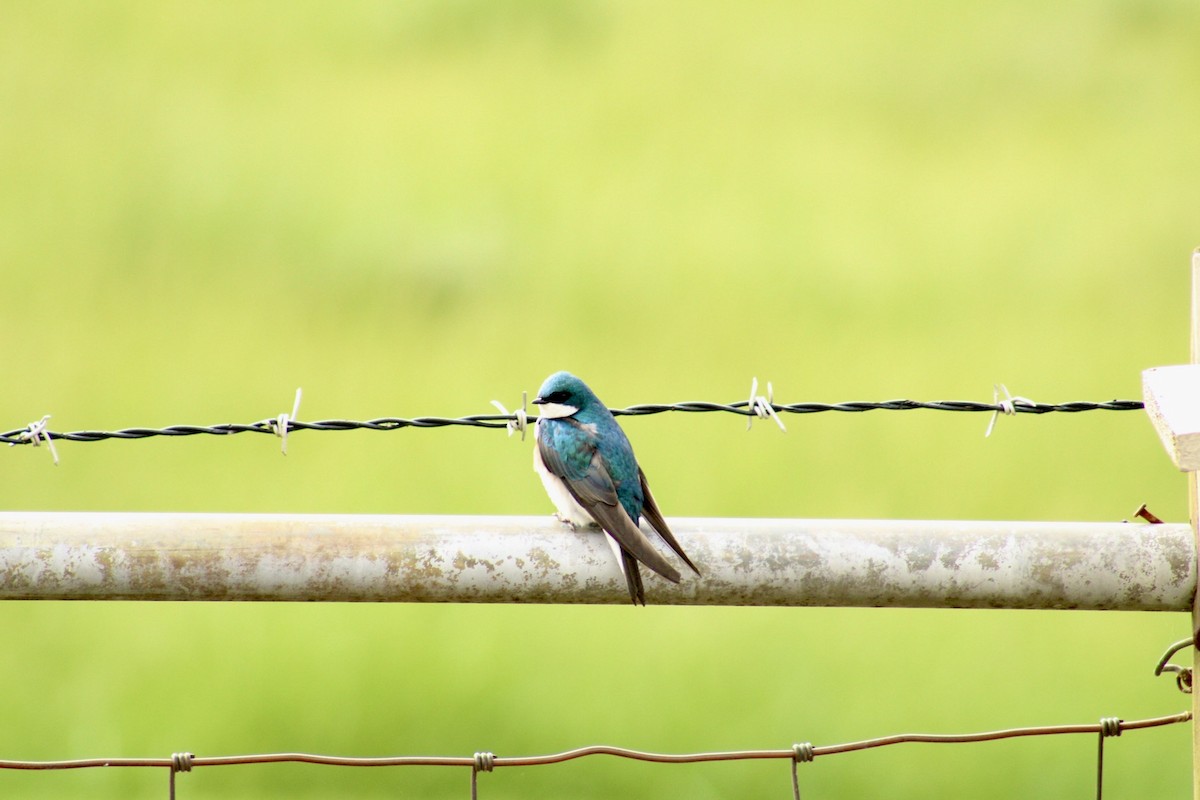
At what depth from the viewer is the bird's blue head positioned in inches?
142

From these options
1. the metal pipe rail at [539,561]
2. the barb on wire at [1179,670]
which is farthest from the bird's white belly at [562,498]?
the barb on wire at [1179,670]

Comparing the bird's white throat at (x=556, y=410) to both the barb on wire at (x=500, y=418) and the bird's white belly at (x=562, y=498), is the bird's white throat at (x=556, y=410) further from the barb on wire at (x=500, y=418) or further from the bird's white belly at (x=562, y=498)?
the barb on wire at (x=500, y=418)

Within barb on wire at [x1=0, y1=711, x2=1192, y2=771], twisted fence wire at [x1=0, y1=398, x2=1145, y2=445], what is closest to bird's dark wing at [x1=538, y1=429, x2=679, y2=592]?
twisted fence wire at [x1=0, y1=398, x2=1145, y2=445]

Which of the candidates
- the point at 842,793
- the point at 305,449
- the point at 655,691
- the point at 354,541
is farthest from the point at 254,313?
the point at 354,541

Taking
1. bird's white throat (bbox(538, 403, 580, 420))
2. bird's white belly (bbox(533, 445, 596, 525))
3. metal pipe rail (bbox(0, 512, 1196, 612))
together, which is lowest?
metal pipe rail (bbox(0, 512, 1196, 612))

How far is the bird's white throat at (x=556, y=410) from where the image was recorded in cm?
360

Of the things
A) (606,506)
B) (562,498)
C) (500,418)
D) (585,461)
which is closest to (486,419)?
(500,418)

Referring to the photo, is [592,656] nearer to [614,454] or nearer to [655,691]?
[655,691]

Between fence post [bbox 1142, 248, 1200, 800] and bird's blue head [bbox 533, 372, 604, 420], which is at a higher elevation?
bird's blue head [bbox 533, 372, 604, 420]

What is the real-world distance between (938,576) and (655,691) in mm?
7480

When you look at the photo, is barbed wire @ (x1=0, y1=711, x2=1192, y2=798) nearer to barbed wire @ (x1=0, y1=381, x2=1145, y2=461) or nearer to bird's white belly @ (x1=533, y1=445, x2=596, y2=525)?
barbed wire @ (x1=0, y1=381, x2=1145, y2=461)

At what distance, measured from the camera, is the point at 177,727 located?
9.22m

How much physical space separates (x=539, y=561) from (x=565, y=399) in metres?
1.37

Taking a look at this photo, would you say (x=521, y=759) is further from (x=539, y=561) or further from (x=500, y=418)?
(x=500, y=418)
